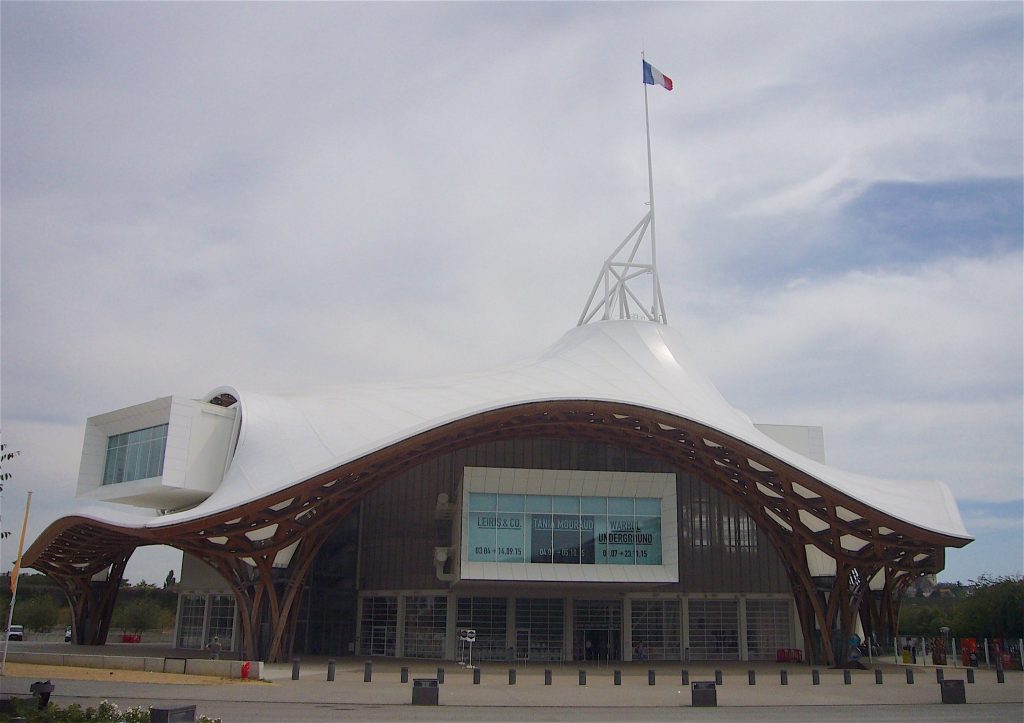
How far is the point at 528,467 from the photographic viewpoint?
4766cm

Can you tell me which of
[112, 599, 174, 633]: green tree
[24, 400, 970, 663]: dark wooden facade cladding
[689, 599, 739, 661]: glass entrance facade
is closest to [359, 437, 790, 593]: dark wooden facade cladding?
[689, 599, 739, 661]: glass entrance facade

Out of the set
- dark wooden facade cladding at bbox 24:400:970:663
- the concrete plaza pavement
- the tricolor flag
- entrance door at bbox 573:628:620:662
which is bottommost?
the concrete plaza pavement

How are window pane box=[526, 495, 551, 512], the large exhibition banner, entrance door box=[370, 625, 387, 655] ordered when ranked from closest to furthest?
1. the large exhibition banner
2. window pane box=[526, 495, 551, 512]
3. entrance door box=[370, 625, 387, 655]

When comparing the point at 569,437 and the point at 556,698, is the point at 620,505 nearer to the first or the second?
the point at 569,437

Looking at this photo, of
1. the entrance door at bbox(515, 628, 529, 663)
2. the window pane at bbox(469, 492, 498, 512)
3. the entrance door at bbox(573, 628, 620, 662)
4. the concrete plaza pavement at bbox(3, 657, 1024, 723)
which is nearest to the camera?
the concrete plaza pavement at bbox(3, 657, 1024, 723)

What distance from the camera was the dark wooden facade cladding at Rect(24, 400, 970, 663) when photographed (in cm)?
3444

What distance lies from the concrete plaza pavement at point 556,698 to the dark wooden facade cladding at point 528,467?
1403cm

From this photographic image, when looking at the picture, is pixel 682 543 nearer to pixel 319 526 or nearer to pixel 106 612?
pixel 319 526

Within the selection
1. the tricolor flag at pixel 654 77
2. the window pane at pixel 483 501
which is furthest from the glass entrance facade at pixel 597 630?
the tricolor flag at pixel 654 77

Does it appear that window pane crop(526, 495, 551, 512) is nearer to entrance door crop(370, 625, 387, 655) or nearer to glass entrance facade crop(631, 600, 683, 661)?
glass entrance facade crop(631, 600, 683, 661)

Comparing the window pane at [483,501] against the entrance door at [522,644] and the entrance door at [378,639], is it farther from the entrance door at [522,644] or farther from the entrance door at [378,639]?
the entrance door at [378,639]

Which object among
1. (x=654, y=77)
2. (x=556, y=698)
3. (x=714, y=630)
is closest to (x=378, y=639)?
(x=714, y=630)

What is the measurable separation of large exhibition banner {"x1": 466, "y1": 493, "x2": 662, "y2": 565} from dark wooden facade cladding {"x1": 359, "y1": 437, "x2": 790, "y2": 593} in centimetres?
548

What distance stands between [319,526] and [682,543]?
20.5 m
